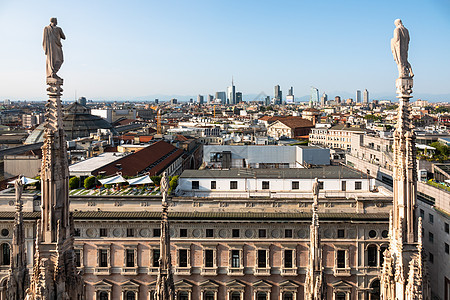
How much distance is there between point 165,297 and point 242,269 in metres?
21.1

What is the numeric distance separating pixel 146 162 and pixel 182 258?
791 inches

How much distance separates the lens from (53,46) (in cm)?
1004

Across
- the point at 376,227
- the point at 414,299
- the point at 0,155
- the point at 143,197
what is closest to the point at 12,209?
the point at 143,197

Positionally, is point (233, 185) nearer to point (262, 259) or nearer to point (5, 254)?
point (262, 259)

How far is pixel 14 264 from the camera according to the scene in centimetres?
1070

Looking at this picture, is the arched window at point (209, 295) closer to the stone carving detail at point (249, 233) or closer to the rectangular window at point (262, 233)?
the stone carving detail at point (249, 233)

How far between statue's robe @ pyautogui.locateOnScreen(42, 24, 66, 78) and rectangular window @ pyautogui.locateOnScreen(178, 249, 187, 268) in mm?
23345

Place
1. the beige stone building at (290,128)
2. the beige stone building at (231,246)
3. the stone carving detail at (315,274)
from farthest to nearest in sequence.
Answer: the beige stone building at (290,128) → the beige stone building at (231,246) → the stone carving detail at (315,274)

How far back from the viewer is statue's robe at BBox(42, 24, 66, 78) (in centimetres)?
996

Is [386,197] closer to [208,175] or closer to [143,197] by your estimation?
[208,175]

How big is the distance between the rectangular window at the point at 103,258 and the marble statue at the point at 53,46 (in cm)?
2360

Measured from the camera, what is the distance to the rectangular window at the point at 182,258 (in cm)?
3141

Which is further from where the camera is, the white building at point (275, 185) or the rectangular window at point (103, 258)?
the white building at point (275, 185)

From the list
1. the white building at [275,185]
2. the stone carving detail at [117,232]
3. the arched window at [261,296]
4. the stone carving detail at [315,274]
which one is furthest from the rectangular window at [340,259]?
the stone carving detail at [315,274]
